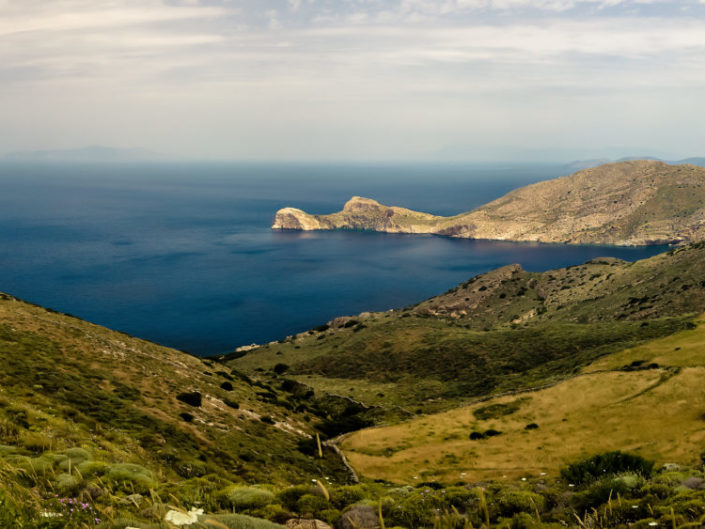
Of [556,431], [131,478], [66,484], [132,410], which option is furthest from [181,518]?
[556,431]

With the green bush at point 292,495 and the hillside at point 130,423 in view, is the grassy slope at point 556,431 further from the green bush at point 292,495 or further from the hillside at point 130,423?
the green bush at point 292,495

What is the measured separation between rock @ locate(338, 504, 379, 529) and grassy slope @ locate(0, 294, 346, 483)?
741cm

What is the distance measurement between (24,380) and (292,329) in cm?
13063

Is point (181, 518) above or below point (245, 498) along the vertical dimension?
above

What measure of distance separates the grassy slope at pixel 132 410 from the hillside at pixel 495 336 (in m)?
20.6

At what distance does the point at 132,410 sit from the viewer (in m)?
29.6

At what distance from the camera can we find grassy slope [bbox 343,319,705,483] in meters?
30.7

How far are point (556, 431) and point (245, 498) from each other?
32.0 m

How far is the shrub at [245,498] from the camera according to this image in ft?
41.2

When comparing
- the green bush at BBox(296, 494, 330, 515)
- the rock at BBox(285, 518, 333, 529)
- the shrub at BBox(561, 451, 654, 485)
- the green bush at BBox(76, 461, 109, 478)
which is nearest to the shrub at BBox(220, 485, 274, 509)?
the green bush at BBox(296, 494, 330, 515)

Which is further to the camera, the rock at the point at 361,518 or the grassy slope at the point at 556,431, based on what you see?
the grassy slope at the point at 556,431

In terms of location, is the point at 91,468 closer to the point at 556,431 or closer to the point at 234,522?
the point at 234,522

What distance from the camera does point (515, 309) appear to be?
392 feet

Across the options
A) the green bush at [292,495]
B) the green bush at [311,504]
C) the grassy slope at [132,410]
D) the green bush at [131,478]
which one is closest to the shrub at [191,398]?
the grassy slope at [132,410]
